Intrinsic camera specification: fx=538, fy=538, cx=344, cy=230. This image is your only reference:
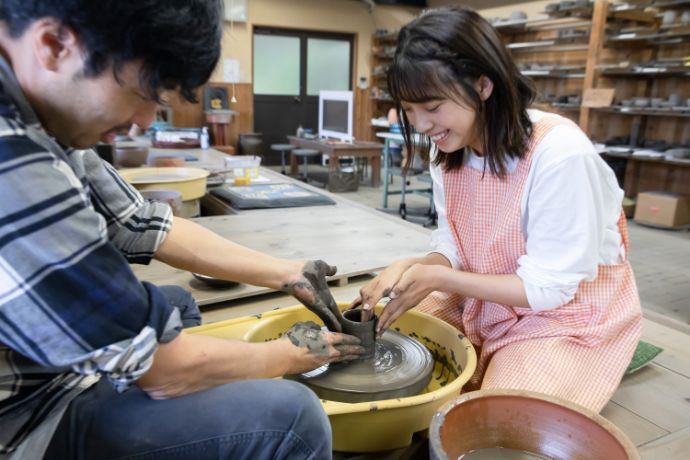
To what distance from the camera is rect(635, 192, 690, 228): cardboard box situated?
4.90 meters

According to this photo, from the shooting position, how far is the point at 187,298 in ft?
4.95

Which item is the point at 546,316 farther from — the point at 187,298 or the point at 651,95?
the point at 651,95

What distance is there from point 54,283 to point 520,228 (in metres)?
1.03

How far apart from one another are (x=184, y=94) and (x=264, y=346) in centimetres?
45

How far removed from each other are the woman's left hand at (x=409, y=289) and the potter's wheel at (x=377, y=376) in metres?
0.08

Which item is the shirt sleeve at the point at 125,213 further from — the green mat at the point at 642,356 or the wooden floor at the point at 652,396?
the green mat at the point at 642,356

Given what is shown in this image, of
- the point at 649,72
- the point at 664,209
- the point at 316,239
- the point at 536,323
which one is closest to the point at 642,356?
the point at 536,323

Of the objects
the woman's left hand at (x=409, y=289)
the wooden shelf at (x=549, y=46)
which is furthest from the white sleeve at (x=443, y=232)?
the wooden shelf at (x=549, y=46)

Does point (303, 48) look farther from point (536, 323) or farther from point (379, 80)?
point (536, 323)

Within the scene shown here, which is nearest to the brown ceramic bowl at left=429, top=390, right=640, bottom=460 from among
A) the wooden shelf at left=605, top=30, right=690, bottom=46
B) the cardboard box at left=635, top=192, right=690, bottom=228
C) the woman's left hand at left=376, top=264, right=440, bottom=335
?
the woman's left hand at left=376, top=264, right=440, bottom=335

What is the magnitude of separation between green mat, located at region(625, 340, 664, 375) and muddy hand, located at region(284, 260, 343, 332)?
2.74 ft

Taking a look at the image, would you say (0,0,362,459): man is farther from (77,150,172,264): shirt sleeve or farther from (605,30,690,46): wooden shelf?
(605,30,690,46): wooden shelf

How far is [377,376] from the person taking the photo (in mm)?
1232

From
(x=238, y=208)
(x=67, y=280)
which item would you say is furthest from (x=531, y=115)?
(x=238, y=208)
